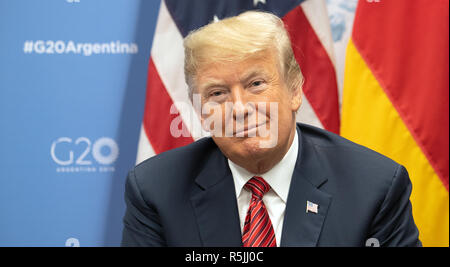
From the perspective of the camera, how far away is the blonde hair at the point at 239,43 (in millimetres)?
1220

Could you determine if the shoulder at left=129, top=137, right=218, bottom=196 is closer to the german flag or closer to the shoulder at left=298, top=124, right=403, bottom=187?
the shoulder at left=298, top=124, right=403, bottom=187

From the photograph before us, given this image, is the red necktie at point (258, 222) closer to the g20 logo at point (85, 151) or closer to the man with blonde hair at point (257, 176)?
the man with blonde hair at point (257, 176)

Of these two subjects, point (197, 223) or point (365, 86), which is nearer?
point (197, 223)

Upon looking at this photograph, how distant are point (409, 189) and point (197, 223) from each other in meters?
0.57

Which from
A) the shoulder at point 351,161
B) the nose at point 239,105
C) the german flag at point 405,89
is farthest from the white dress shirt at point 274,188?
the german flag at point 405,89

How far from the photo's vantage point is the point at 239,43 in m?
1.22

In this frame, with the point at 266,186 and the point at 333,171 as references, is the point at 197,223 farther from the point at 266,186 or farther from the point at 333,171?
the point at 333,171

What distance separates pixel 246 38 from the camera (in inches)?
48.4

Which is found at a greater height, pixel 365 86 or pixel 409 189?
pixel 365 86

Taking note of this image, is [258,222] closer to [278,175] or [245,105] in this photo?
[278,175]

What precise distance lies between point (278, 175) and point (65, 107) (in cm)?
110

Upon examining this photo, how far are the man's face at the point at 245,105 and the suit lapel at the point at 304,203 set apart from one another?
136 millimetres
